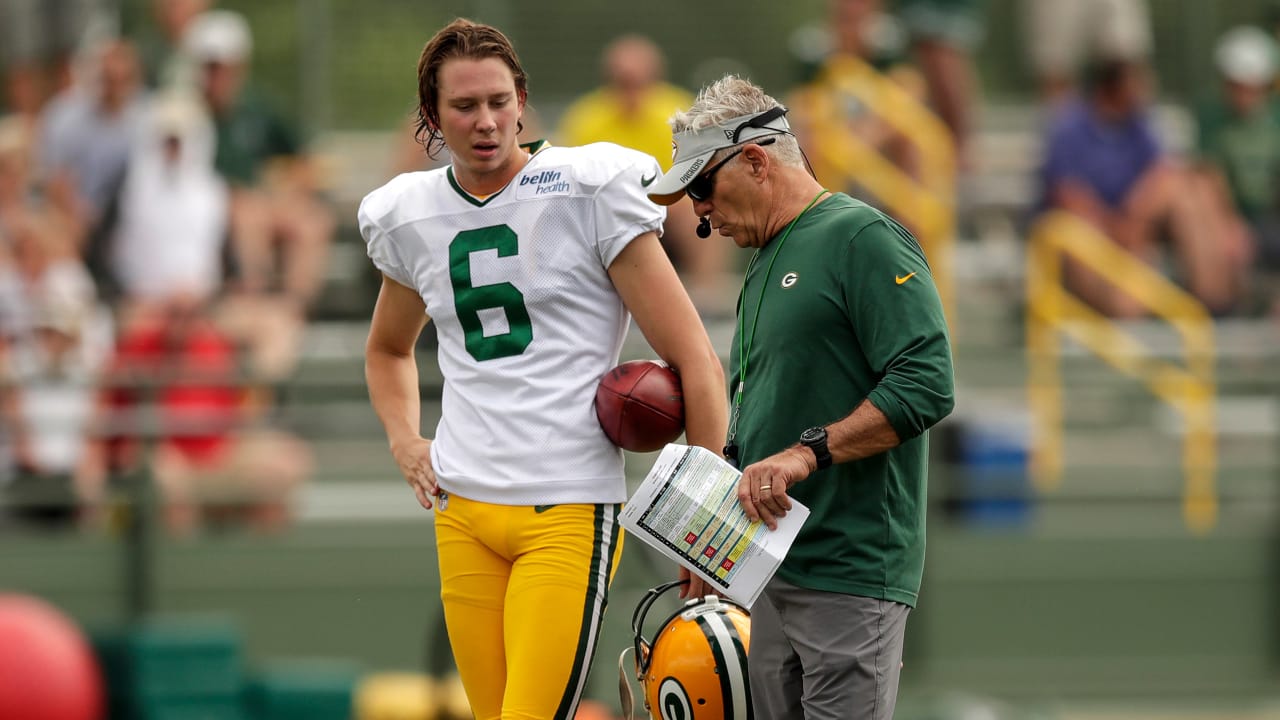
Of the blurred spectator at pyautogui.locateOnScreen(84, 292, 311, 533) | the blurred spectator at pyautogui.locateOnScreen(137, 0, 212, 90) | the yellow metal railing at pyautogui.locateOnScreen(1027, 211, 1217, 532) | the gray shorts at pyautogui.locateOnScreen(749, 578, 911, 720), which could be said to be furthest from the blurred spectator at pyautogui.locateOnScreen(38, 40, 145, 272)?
the gray shorts at pyautogui.locateOnScreen(749, 578, 911, 720)

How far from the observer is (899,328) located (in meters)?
3.97

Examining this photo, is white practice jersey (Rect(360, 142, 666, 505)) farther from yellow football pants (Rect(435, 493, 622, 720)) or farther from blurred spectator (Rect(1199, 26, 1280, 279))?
blurred spectator (Rect(1199, 26, 1280, 279))

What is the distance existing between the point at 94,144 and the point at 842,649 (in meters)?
8.16

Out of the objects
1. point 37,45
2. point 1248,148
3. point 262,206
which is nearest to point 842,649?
point 262,206

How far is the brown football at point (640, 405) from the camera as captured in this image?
4.29m

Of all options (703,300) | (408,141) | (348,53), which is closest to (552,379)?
(703,300)

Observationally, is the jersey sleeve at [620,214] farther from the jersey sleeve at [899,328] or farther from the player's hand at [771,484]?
→ the player's hand at [771,484]

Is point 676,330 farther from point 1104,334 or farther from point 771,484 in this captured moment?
point 1104,334

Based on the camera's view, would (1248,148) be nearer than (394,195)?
No

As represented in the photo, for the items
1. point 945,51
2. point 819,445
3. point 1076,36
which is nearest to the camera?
point 819,445

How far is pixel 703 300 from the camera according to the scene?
35.5 ft

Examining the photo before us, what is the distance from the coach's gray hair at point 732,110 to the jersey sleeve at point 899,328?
12.6 inches

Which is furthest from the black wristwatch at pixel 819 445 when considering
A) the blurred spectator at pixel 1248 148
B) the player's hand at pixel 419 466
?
the blurred spectator at pixel 1248 148

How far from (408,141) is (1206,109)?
5.48 m
